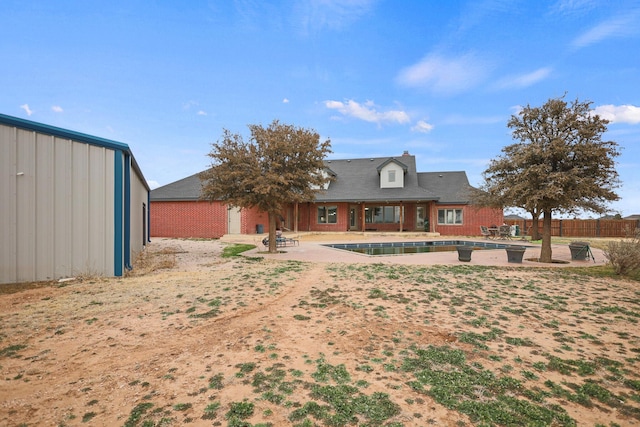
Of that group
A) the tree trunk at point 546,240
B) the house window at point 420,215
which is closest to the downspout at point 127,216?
the tree trunk at point 546,240

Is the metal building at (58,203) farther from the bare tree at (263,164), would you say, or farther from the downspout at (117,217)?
the bare tree at (263,164)

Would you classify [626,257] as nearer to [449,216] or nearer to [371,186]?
[449,216]

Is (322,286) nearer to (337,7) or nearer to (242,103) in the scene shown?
(337,7)

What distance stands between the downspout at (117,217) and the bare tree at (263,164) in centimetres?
430

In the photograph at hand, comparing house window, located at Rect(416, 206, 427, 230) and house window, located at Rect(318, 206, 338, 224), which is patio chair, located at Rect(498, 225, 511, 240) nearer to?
house window, located at Rect(416, 206, 427, 230)

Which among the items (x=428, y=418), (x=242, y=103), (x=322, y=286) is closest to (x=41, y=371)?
(x=428, y=418)

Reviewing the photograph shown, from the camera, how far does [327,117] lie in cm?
2644

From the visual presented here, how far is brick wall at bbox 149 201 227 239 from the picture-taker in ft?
78.3

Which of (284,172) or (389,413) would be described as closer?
(389,413)

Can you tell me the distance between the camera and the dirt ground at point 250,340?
2920 mm

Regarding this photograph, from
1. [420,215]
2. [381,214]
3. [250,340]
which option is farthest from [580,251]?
[381,214]

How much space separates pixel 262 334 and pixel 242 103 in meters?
16.4

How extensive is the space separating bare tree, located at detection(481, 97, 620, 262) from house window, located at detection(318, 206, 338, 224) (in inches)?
652

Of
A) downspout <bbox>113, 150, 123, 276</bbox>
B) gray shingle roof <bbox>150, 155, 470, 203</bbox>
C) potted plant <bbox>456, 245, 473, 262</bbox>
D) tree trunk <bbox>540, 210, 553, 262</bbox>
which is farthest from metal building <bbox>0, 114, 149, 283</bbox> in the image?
tree trunk <bbox>540, 210, 553, 262</bbox>
